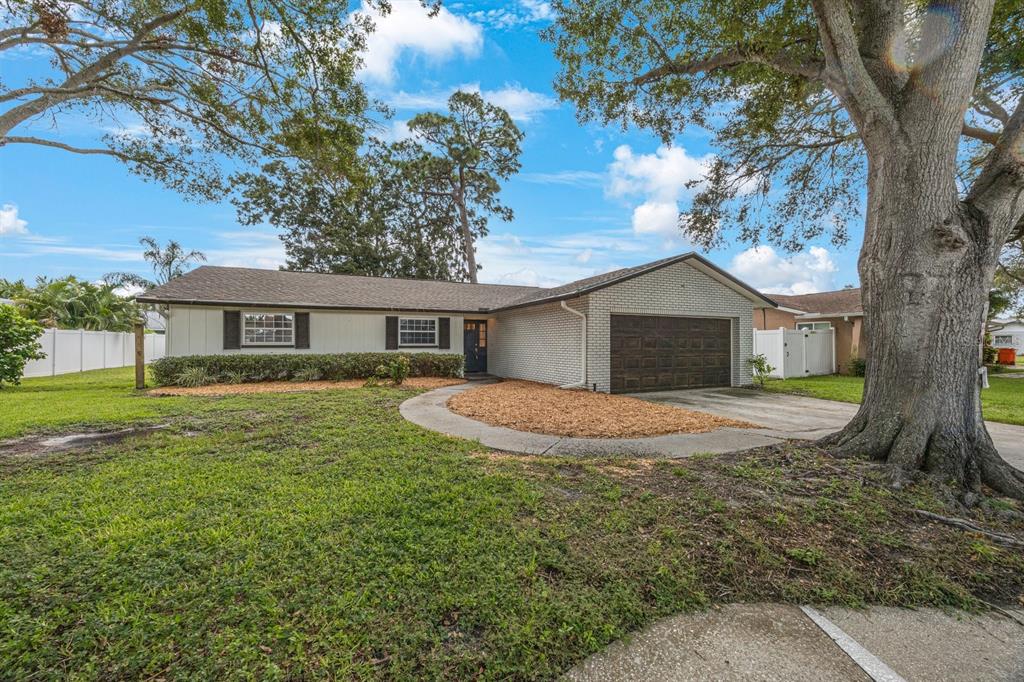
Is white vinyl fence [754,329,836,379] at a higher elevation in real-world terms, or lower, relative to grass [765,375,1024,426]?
higher

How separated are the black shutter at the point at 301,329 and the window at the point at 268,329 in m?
0.14

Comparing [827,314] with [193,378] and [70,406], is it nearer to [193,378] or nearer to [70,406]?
[193,378]

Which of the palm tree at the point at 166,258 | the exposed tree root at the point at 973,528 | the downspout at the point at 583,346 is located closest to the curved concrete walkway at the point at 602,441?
the exposed tree root at the point at 973,528

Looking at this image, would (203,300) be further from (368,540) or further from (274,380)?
→ (368,540)

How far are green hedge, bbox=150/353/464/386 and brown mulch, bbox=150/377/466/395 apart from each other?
36 cm

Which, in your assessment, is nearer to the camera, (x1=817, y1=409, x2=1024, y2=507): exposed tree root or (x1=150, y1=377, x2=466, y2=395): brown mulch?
(x1=817, y1=409, x2=1024, y2=507): exposed tree root

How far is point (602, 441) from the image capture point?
5.83 metres

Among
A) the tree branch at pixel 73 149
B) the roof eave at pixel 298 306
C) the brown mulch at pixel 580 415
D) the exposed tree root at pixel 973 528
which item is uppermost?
the tree branch at pixel 73 149

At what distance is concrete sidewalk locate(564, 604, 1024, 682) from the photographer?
1.94 metres

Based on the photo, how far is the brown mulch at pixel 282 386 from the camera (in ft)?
34.4

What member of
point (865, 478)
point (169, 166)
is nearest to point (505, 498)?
point (865, 478)

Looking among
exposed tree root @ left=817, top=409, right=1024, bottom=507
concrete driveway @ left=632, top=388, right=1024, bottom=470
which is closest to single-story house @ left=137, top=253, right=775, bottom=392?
concrete driveway @ left=632, top=388, right=1024, bottom=470

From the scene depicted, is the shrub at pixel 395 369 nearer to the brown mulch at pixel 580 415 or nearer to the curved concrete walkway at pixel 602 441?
the brown mulch at pixel 580 415

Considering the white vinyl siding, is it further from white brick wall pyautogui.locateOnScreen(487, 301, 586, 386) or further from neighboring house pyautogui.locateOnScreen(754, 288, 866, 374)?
neighboring house pyautogui.locateOnScreen(754, 288, 866, 374)
